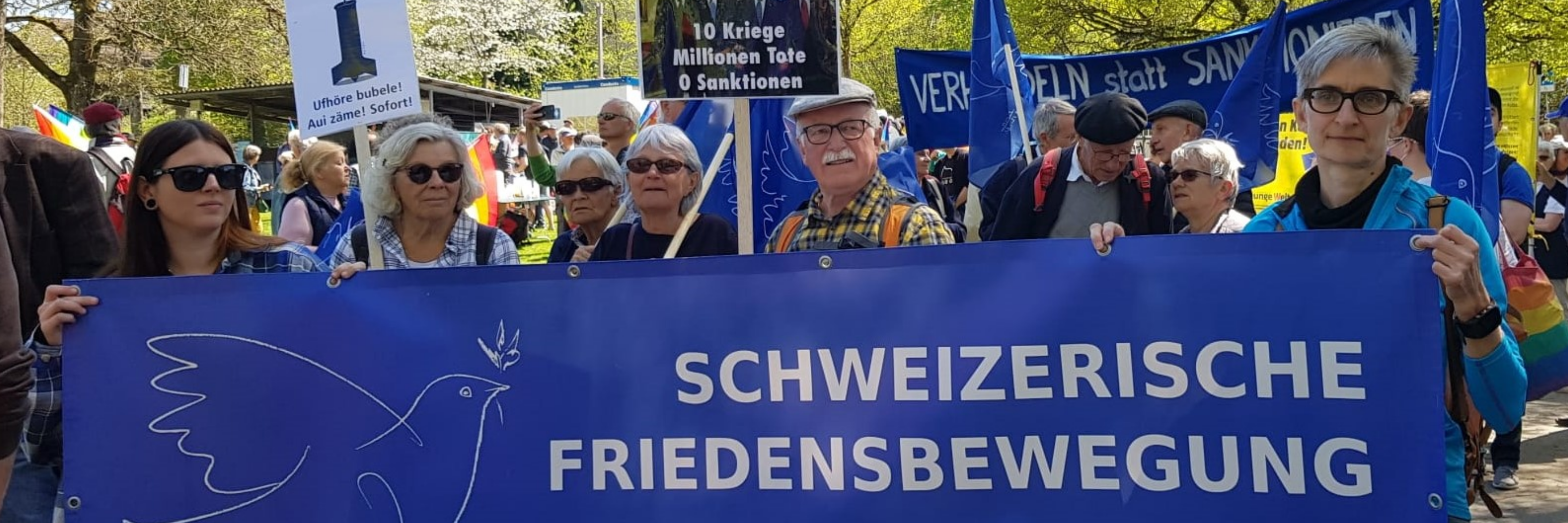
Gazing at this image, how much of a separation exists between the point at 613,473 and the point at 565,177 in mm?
2368

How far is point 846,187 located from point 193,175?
1.64 meters

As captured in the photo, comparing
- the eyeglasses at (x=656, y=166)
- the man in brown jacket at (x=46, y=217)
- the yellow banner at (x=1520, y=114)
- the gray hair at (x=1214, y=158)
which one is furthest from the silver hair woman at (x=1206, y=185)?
the man in brown jacket at (x=46, y=217)

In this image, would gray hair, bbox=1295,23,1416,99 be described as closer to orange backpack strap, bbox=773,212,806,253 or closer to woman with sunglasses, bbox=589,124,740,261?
orange backpack strap, bbox=773,212,806,253

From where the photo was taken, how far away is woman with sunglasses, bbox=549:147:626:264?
4.86m

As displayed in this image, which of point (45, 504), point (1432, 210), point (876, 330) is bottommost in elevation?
point (45, 504)

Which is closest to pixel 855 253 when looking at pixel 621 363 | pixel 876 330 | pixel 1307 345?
pixel 876 330

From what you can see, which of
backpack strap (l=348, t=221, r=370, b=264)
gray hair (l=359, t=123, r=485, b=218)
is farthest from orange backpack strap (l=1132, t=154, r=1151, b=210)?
backpack strap (l=348, t=221, r=370, b=264)

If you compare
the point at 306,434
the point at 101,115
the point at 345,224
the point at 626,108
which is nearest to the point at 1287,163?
the point at 626,108

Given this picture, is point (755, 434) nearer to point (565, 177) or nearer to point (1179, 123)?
point (565, 177)

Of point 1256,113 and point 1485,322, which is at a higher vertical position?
point 1256,113

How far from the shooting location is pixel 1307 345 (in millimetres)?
2424

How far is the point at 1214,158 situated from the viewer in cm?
470

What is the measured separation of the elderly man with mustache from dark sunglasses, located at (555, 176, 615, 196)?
1232 millimetres

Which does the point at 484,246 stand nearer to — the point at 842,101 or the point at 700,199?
the point at 700,199
